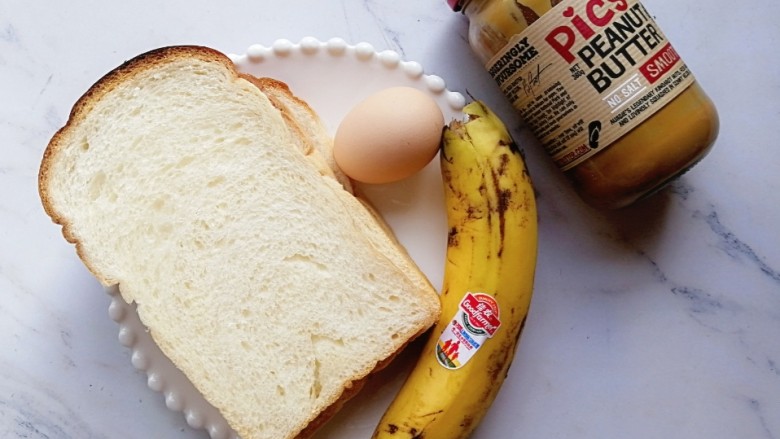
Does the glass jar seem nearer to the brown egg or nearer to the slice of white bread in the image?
the brown egg

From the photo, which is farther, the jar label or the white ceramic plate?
the white ceramic plate

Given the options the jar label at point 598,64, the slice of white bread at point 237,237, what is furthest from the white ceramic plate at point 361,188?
the jar label at point 598,64

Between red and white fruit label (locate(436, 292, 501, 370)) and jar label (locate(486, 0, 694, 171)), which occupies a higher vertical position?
jar label (locate(486, 0, 694, 171))

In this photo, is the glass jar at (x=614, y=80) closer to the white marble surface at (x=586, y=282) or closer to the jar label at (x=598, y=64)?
the jar label at (x=598, y=64)

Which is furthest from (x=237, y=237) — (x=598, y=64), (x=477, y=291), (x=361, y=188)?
(x=598, y=64)

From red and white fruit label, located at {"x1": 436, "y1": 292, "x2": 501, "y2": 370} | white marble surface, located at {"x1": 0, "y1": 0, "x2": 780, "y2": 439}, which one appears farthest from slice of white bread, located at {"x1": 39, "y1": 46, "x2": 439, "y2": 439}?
white marble surface, located at {"x1": 0, "y1": 0, "x2": 780, "y2": 439}

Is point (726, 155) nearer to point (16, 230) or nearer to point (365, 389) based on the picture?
Result: point (365, 389)
